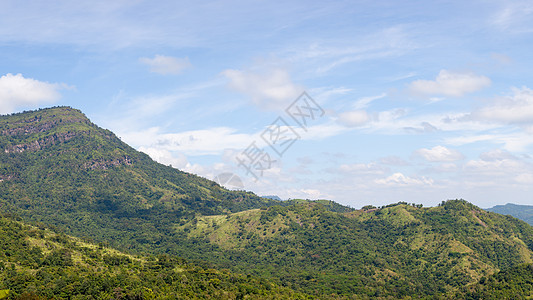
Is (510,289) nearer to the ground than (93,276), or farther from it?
nearer to the ground

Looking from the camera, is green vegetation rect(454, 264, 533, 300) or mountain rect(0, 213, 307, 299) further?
green vegetation rect(454, 264, 533, 300)

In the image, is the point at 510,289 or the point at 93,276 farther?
the point at 510,289

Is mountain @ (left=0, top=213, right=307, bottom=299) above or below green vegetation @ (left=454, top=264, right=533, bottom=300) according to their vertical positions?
above

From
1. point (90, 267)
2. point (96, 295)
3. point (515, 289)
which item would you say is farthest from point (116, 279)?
point (515, 289)

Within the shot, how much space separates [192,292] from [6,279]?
5935 centimetres

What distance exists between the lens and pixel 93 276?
131625 mm

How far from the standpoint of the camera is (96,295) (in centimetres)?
12062

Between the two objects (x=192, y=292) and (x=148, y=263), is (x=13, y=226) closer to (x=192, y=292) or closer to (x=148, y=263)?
(x=148, y=263)

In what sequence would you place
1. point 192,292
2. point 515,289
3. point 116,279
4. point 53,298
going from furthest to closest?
point 515,289 → point 192,292 → point 116,279 → point 53,298

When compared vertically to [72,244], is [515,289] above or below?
below

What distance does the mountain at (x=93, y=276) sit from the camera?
12031cm

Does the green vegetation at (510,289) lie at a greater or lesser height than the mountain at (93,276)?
lesser

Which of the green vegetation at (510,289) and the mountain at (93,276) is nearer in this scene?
the mountain at (93,276)

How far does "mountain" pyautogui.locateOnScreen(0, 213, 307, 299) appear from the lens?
120312 millimetres
